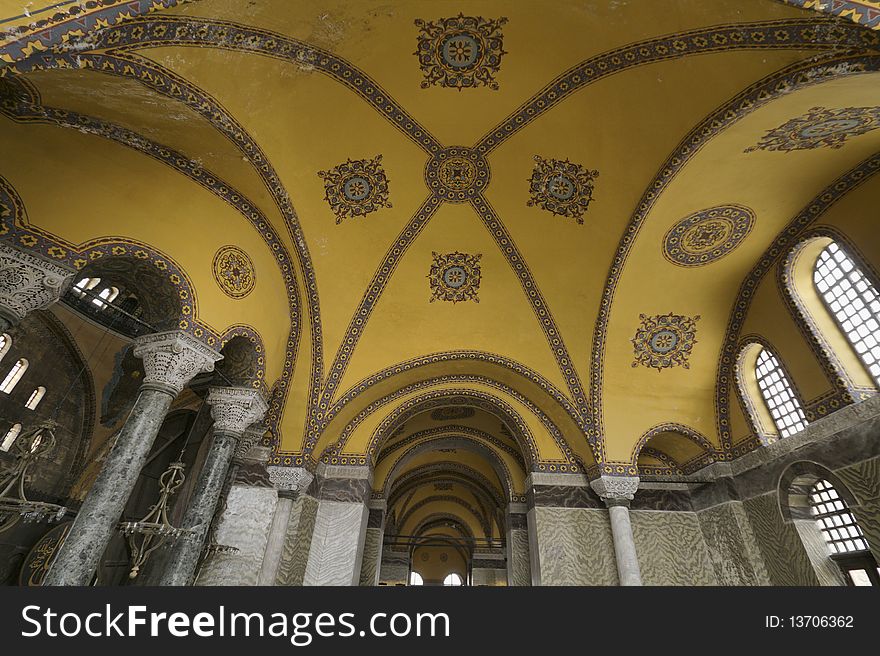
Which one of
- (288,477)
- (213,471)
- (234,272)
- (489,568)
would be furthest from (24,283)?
(489,568)

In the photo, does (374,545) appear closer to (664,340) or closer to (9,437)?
(664,340)

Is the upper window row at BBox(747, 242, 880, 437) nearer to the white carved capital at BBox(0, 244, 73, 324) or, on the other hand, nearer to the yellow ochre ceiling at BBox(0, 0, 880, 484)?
the yellow ochre ceiling at BBox(0, 0, 880, 484)

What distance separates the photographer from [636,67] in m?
5.85

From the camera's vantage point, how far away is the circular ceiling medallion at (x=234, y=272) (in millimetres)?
6332

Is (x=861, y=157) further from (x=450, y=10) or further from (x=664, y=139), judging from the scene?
(x=450, y=10)

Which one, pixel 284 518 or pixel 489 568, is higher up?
pixel 489 568

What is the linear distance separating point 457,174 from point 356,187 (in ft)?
5.91

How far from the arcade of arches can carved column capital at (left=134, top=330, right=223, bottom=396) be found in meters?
0.04

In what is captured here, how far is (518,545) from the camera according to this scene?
10.9 metres

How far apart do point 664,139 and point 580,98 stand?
1417 millimetres

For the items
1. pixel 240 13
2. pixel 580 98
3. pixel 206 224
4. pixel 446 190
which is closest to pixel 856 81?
pixel 580 98

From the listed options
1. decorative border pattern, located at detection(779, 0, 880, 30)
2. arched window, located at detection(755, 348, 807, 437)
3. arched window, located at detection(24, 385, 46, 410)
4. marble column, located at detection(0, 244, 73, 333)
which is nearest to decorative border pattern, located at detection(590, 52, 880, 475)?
arched window, located at detection(755, 348, 807, 437)

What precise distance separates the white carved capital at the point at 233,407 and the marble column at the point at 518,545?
7.36m

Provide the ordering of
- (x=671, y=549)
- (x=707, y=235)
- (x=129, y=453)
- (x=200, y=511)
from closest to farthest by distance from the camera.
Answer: (x=129, y=453) → (x=200, y=511) → (x=707, y=235) → (x=671, y=549)
